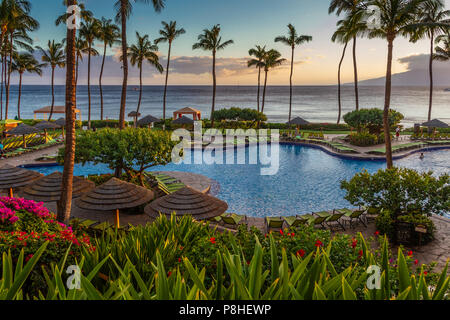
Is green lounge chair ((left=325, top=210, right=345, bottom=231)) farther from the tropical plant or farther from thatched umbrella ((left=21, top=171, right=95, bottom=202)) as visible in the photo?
thatched umbrella ((left=21, top=171, right=95, bottom=202))

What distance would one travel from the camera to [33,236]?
6.01 meters

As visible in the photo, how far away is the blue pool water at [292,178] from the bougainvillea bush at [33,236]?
8.41m

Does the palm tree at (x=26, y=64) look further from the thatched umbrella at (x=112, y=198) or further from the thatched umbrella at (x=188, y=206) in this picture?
the thatched umbrella at (x=188, y=206)

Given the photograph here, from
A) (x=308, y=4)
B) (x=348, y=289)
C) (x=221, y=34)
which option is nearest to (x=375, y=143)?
(x=308, y=4)

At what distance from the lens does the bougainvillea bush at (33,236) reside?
18.8 ft

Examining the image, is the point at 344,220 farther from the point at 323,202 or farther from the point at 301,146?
the point at 301,146

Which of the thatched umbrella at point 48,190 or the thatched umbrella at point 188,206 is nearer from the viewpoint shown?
the thatched umbrella at point 188,206

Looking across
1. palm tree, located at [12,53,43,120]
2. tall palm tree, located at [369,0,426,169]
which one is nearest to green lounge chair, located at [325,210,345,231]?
tall palm tree, located at [369,0,426,169]

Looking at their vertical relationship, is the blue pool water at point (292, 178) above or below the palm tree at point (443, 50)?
below

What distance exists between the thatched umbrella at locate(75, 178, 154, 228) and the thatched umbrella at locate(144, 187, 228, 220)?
766 millimetres

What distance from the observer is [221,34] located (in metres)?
38.6

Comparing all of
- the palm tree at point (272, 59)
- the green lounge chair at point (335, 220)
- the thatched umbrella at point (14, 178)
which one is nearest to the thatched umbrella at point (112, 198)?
the thatched umbrella at point (14, 178)
